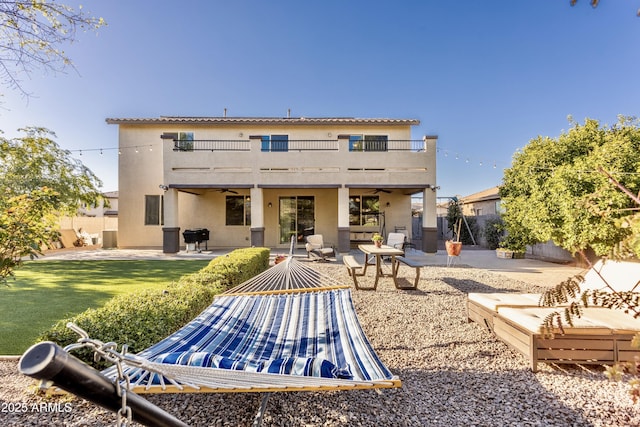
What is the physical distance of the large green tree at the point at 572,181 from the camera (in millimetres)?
6402

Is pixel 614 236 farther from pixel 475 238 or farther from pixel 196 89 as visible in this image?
pixel 196 89

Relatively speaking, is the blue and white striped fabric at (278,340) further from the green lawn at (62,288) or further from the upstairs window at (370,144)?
the upstairs window at (370,144)

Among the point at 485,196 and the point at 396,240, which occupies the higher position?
the point at 485,196

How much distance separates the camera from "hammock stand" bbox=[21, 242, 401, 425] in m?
1.54

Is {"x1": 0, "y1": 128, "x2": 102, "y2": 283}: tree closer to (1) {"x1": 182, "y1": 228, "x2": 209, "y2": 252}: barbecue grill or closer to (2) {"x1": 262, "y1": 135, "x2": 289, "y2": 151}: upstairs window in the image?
(1) {"x1": 182, "y1": 228, "x2": 209, "y2": 252}: barbecue grill

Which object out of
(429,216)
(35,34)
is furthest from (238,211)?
(35,34)

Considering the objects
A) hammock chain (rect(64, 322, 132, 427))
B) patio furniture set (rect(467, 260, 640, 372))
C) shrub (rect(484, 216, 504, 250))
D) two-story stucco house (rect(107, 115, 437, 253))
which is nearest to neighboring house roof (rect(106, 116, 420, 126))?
two-story stucco house (rect(107, 115, 437, 253))

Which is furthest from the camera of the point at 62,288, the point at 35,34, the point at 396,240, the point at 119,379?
the point at 396,240

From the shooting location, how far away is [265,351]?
217 centimetres

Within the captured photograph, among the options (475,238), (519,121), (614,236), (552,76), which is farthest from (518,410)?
(475,238)

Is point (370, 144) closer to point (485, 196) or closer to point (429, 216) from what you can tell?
point (429, 216)

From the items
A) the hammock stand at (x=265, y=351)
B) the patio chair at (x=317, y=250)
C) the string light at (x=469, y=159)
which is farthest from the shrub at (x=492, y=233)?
the hammock stand at (x=265, y=351)

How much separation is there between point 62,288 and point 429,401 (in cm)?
680

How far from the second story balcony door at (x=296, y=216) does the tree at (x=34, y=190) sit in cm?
717
